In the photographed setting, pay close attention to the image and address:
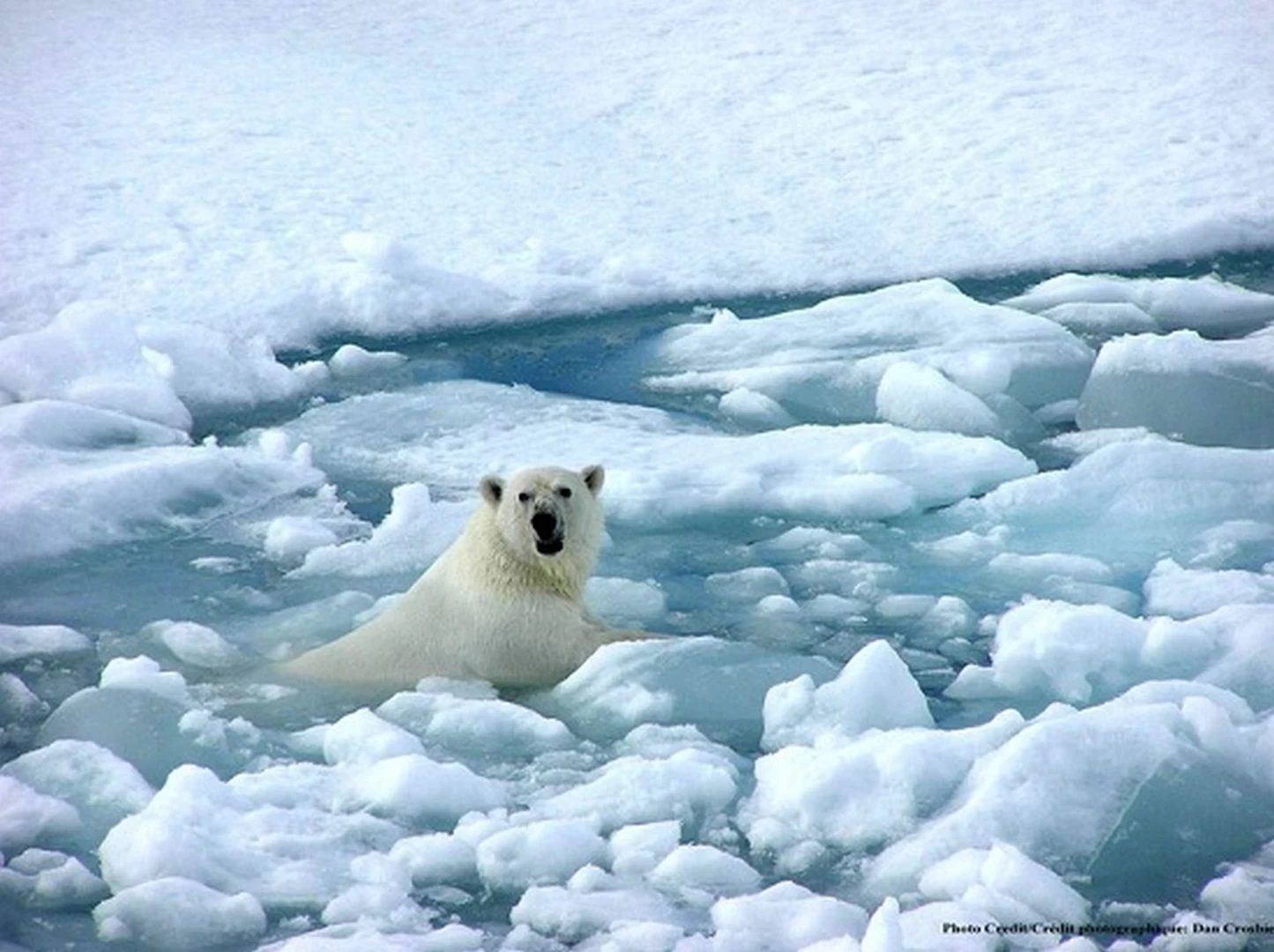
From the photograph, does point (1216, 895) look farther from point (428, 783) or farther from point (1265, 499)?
point (1265, 499)

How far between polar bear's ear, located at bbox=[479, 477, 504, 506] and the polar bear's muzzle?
0.17 metres

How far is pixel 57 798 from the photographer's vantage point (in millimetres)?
3969

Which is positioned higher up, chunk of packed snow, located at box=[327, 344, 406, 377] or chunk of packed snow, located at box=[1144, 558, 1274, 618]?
chunk of packed snow, located at box=[327, 344, 406, 377]

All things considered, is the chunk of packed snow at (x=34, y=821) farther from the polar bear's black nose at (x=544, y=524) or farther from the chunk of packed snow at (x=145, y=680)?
the polar bear's black nose at (x=544, y=524)

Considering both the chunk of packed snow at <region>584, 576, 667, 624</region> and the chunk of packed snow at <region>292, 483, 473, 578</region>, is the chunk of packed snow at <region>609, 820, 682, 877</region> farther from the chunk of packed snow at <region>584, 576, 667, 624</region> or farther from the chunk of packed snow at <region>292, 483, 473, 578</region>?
the chunk of packed snow at <region>292, 483, 473, 578</region>

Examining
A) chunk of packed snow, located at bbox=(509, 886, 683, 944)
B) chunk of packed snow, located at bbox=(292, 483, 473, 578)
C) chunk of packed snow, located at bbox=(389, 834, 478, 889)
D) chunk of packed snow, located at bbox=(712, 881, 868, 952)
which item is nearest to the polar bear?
chunk of packed snow, located at bbox=(292, 483, 473, 578)

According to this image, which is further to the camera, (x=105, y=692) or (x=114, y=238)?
(x=114, y=238)

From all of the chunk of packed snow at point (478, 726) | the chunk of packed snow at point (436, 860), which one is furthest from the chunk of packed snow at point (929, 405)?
the chunk of packed snow at point (436, 860)

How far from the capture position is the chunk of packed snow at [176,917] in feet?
11.3

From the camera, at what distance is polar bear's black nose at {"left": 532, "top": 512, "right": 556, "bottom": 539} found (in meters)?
4.97

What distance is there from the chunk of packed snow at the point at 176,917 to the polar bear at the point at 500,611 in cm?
135

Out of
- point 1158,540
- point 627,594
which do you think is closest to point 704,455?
point 627,594

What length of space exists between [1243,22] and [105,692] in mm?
8660

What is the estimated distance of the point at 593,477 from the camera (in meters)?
5.26
